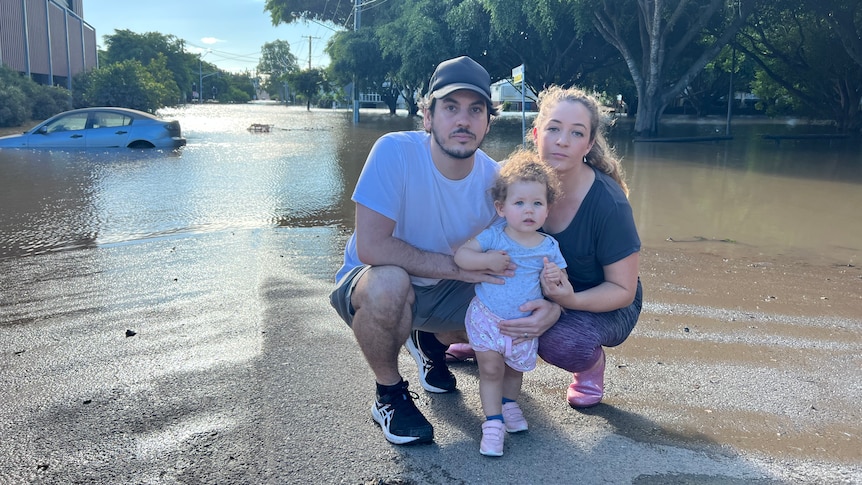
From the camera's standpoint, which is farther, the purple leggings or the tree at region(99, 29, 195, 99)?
the tree at region(99, 29, 195, 99)

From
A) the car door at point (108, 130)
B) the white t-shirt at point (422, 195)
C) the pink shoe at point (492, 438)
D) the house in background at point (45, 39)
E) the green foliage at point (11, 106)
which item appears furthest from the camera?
the house in background at point (45, 39)

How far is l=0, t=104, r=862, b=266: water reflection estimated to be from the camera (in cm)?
734

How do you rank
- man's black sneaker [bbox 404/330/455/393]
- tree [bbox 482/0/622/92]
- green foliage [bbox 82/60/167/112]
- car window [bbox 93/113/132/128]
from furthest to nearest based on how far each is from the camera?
green foliage [bbox 82/60/167/112] < tree [bbox 482/0/622/92] < car window [bbox 93/113/132/128] < man's black sneaker [bbox 404/330/455/393]

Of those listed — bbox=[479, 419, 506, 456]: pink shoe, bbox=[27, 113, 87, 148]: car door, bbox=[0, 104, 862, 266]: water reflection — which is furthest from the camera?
bbox=[27, 113, 87, 148]: car door

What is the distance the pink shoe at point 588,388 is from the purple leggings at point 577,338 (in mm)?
157

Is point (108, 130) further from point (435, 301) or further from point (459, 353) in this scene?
point (435, 301)

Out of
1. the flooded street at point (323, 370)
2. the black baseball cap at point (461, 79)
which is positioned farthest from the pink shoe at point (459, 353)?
the black baseball cap at point (461, 79)

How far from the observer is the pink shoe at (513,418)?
2834 millimetres

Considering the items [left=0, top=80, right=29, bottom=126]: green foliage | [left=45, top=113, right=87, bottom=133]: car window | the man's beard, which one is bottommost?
the man's beard

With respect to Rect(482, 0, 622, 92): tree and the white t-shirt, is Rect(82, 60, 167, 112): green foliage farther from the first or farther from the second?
the white t-shirt

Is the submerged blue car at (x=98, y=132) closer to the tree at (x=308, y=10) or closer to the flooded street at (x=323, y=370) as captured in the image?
the flooded street at (x=323, y=370)

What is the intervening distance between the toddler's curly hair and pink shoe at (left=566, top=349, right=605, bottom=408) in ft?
2.78

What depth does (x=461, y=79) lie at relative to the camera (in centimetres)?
299

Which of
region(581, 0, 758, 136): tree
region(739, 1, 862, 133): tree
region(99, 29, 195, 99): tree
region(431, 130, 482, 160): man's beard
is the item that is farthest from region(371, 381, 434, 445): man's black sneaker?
region(99, 29, 195, 99): tree
